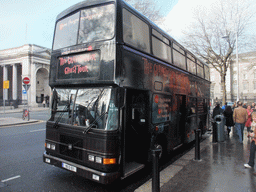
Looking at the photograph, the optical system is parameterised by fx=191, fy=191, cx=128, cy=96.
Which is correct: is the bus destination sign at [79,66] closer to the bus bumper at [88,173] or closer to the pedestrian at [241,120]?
the bus bumper at [88,173]

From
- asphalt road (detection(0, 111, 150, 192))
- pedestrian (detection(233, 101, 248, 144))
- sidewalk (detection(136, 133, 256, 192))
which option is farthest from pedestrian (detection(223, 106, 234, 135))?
asphalt road (detection(0, 111, 150, 192))

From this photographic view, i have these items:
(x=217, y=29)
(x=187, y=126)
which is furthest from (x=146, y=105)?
(x=217, y=29)

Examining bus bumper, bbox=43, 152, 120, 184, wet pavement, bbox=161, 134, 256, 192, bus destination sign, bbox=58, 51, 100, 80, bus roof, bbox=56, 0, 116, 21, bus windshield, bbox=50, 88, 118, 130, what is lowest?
wet pavement, bbox=161, 134, 256, 192

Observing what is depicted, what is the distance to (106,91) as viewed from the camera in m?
3.88

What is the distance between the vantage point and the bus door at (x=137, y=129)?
499cm

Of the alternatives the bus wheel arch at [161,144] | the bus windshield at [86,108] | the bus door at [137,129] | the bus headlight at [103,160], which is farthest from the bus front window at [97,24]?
the bus wheel arch at [161,144]

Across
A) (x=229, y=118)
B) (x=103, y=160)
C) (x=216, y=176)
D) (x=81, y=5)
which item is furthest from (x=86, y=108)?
(x=229, y=118)

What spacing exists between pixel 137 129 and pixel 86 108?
1839 mm

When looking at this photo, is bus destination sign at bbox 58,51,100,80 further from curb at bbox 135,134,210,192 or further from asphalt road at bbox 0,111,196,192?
curb at bbox 135,134,210,192

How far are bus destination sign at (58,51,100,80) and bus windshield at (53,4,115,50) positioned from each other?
364mm

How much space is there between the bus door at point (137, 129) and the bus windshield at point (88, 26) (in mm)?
1637

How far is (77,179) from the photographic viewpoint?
15.2 feet

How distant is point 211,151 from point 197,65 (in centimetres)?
442

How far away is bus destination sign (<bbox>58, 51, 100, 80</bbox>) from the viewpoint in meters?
4.10
